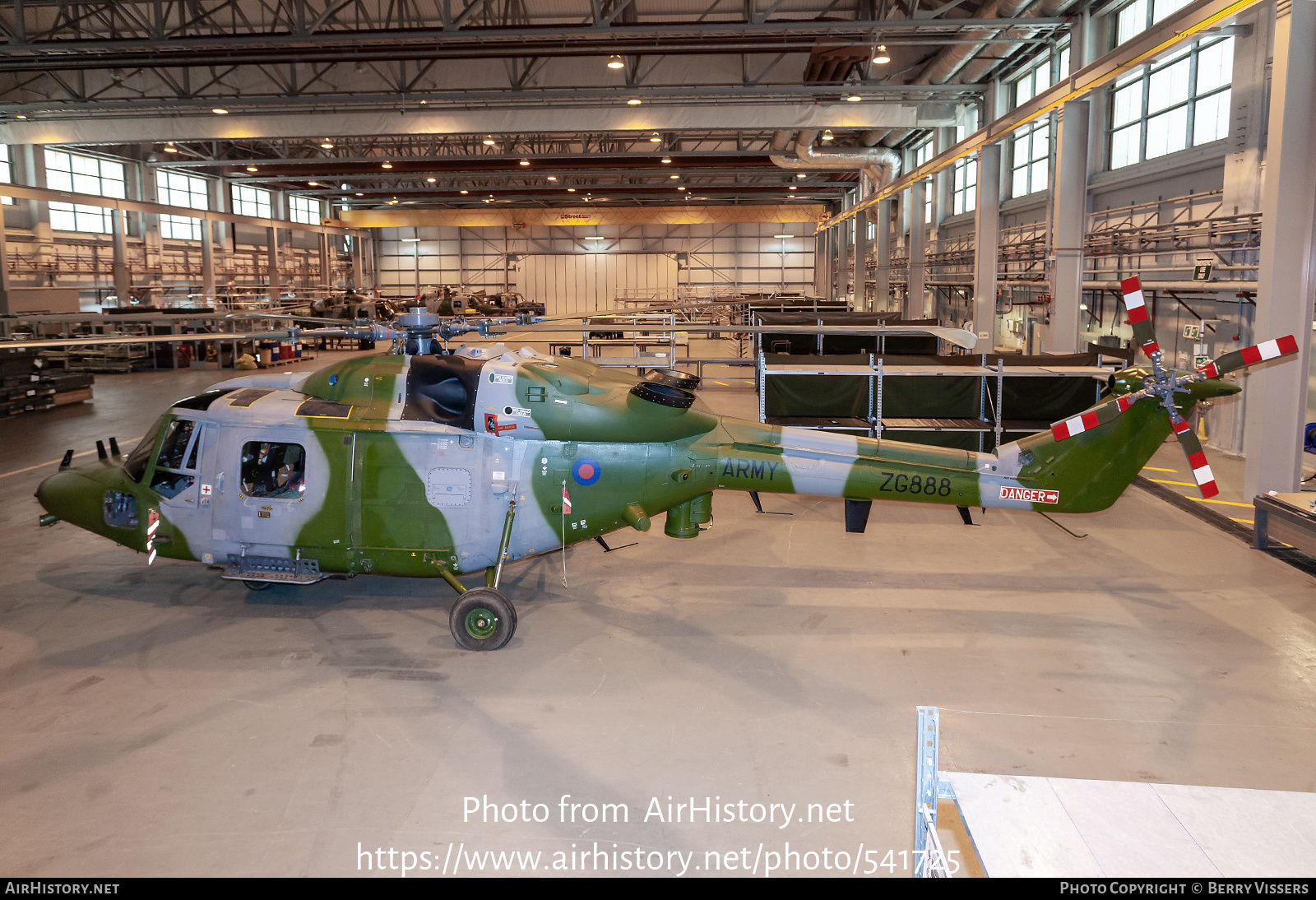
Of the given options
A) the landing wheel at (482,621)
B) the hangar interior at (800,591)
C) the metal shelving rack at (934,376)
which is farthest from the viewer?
the metal shelving rack at (934,376)

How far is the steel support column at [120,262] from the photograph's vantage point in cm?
3722

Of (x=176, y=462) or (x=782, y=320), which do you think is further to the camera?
(x=782, y=320)

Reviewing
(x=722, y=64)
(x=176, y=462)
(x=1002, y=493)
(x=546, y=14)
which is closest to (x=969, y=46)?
(x=722, y=64)

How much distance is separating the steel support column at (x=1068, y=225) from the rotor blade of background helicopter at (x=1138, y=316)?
32.7 ft

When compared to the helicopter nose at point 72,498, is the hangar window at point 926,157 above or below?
above

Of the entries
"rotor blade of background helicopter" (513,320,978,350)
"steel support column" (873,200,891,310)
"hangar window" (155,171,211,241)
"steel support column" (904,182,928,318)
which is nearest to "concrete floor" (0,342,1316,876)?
"rotor blade of background helicopter" (513,320,978,350)

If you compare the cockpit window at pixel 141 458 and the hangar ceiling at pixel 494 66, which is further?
the hangar ceiling at pixel 494 66

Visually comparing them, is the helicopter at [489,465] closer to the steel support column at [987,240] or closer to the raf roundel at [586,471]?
the raf roundel at [586,471]

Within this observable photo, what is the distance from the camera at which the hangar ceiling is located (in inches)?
768

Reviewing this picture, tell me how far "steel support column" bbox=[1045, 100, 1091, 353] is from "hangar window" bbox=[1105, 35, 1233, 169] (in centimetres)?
216

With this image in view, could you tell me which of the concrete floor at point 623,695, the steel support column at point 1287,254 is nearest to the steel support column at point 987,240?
the steel support column at point 1287,254

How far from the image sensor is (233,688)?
24.8 ft
